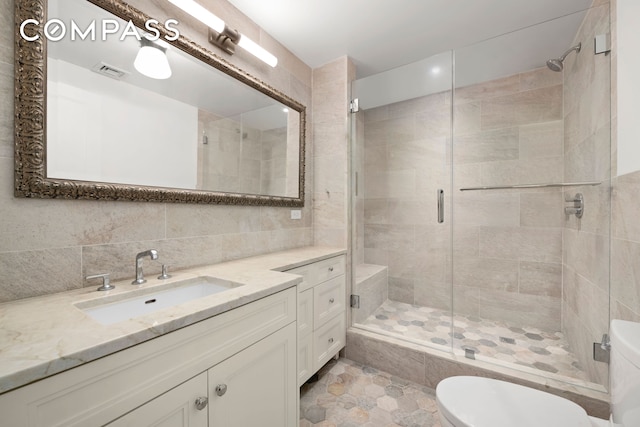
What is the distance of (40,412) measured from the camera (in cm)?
48

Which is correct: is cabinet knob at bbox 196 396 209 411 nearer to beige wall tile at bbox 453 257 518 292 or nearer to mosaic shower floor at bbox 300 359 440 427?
mosaic shower floor at bbox 300 359 440 427

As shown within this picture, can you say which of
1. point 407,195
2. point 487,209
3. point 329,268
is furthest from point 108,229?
point 487,209

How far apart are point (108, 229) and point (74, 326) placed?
537 millimetres

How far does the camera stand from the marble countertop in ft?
1.60

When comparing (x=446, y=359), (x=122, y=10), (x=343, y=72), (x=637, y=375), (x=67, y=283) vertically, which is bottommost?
(x=446, y=359)

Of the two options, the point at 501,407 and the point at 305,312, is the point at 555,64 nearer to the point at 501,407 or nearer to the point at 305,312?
the point at 501,407

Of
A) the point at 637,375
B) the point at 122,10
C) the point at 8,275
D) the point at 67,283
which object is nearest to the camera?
the point at 637,375

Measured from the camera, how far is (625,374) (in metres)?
A: 0.67

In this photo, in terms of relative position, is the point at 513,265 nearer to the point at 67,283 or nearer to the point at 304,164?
the point at 304,164

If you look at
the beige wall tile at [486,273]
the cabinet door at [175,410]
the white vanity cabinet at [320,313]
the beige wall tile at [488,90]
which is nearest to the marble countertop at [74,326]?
the cabinet door at [175,410]

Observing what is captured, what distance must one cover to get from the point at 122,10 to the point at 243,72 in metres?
0.65

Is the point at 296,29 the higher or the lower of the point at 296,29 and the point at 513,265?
the higher

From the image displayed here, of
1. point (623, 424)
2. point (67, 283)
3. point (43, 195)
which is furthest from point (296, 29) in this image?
point (623, 424)

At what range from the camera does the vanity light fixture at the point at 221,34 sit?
4.13 feet
